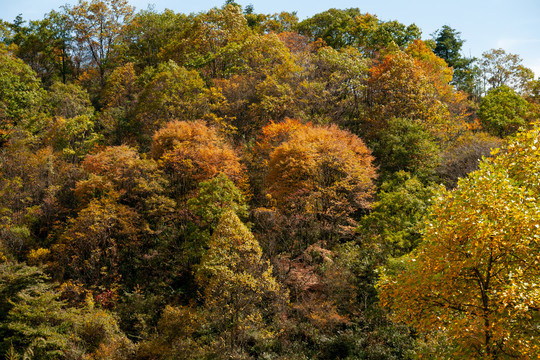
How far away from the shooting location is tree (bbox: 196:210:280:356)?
1579 centimetres

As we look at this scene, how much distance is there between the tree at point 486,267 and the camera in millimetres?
7594

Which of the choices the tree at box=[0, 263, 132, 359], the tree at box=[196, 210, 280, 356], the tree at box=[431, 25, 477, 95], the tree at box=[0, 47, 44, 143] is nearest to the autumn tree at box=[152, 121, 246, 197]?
the tree at box=[196, 210, 280, 356]

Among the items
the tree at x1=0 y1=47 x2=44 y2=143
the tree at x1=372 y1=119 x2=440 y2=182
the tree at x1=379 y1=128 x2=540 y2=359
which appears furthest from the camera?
the tree at x1=0 y1=47 x2=44 y2=143

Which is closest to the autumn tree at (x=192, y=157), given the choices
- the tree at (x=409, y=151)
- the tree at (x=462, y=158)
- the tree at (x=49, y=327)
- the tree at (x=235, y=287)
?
the tree at (x=235, y=287)

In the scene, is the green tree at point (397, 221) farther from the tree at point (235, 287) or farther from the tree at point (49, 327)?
the tree at point (49, 327)

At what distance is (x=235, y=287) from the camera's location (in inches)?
621

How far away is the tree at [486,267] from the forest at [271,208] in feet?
0.16

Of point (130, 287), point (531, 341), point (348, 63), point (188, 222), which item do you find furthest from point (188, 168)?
point (531, 341)

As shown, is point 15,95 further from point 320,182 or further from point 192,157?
point 320,182

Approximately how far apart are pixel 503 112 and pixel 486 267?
28.7 m

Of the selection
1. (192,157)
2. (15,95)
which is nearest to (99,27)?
(15,95)

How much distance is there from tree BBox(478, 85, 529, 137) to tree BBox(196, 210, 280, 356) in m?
25.0

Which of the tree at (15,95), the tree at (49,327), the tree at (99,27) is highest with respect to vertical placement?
the tree at (99,27)

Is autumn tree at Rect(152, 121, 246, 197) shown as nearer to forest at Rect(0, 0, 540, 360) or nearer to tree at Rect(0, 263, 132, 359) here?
forest at Rect(0, 0, 540, 360)
